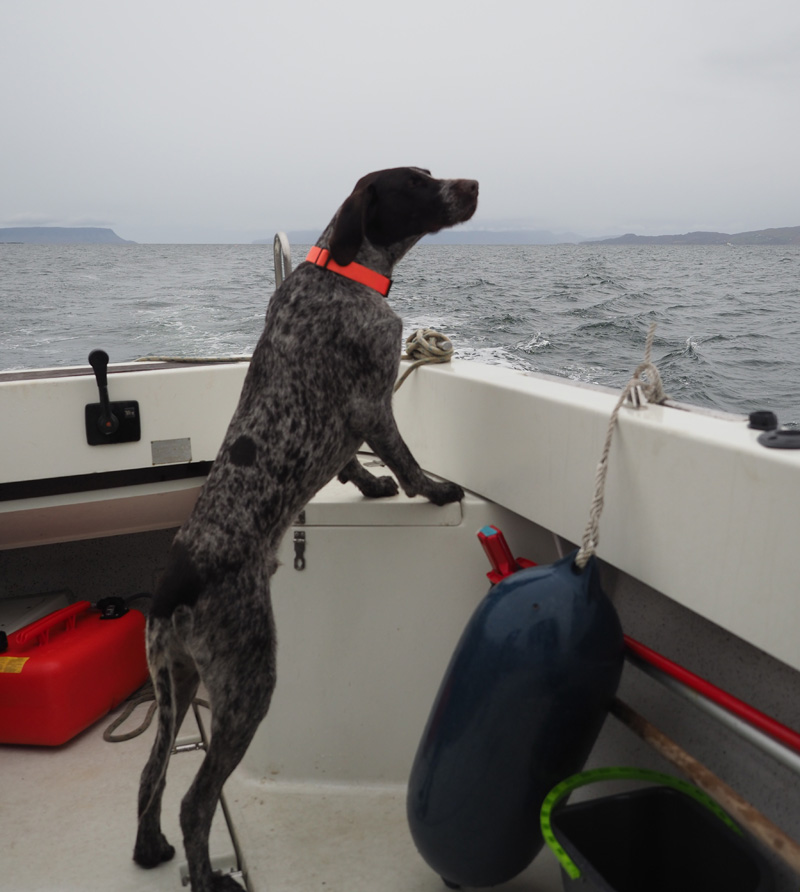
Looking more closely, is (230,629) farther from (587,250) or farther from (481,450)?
(587,250)

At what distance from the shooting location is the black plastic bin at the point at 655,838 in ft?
4.27

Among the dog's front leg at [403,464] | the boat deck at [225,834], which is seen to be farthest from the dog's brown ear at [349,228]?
the boat deck at [225,834]

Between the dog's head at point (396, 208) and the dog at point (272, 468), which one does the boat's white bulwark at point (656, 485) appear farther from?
the dog's head at point (396, 208)

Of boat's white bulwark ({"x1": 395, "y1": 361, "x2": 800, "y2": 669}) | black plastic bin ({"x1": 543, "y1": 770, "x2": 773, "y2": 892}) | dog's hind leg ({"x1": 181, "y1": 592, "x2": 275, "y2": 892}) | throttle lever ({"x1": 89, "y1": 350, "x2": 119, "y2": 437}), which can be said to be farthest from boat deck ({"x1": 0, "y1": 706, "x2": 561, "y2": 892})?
throttle lever ({"x1": 89, "y1": 350, "x2": 119, "y2": 437})

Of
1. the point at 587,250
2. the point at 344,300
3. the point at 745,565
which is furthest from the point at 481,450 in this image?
the point at 587,250

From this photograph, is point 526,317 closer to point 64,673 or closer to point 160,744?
point 64,673

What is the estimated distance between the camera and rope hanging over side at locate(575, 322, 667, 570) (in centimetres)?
135

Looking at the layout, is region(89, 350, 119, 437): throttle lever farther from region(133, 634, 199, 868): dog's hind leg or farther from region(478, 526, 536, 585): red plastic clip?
region(478, 526, 536, 585): red plastic clip

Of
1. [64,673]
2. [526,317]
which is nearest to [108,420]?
[64,673]

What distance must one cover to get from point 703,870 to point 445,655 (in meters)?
0.73

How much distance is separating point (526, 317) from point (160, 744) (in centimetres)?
665

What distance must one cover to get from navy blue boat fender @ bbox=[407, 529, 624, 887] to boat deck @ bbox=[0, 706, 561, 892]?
1.10 ft

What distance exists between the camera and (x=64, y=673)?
222 centimetres

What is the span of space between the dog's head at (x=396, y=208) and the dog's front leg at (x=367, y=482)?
0.47 metres
